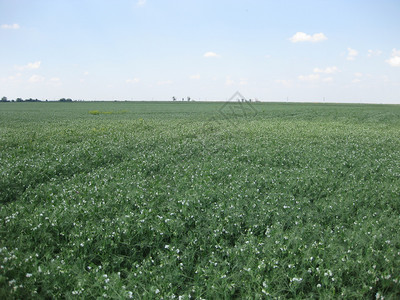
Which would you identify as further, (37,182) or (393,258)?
(37,182)

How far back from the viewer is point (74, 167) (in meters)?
10.5

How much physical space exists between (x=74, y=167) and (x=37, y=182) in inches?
62.6

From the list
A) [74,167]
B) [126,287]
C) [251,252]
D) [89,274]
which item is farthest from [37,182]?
[251,252]

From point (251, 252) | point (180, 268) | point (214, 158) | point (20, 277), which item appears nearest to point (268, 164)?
point (214, 158)

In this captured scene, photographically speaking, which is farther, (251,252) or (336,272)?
(251,252)

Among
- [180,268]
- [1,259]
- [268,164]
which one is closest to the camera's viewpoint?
[1,259]

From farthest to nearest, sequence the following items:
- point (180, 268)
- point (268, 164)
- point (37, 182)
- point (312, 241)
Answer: point (268, 164) → point (37, 182) → point (312, 241) → point (180, 268)

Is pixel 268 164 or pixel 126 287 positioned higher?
pixel 268 164

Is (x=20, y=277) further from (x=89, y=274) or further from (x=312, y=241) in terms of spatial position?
(x=312, y=241)

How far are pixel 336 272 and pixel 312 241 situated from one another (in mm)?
1057

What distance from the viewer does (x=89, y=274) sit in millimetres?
4578

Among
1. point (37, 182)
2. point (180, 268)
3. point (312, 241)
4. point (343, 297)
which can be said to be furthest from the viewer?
point (37, 182)

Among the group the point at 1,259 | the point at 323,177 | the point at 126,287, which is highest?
the point at 323,177

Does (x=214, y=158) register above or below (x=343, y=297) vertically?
above
